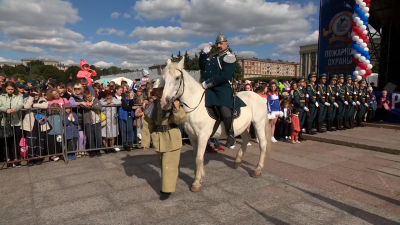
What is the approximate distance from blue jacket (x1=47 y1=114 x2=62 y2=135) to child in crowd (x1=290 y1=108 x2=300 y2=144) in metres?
6.64

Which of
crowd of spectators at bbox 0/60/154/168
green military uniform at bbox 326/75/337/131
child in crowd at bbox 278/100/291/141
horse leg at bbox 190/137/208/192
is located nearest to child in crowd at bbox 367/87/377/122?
green military uniform at bbox 326/75/337/131

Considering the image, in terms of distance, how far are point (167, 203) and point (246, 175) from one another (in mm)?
1913

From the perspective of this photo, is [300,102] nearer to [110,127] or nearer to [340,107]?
[340,107]

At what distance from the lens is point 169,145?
A: 402 cm

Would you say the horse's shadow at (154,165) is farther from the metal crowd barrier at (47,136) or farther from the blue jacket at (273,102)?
the blue jacket at (273,102)

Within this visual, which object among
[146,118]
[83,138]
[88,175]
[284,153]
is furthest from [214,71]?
[83,138]

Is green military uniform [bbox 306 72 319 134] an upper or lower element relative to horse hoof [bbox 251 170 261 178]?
upper

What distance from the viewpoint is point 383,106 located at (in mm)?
11719

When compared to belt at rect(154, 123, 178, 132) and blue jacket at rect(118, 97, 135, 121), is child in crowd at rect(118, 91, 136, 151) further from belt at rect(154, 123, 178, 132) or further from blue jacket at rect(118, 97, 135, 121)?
belt at rect(154, 123, 178, 132)

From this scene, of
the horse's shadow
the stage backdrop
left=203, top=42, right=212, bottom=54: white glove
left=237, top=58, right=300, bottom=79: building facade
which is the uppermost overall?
left=237, top=58, right=300, bottom=79: building facade

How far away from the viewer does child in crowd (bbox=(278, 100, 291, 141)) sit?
8.84 meters

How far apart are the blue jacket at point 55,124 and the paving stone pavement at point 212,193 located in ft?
2.36

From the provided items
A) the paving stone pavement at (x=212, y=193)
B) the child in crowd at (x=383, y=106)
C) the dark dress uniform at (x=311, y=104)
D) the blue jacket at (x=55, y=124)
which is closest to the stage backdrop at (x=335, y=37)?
the child in crowd at (x=383, y=106)

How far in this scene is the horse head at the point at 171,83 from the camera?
12.0ft
